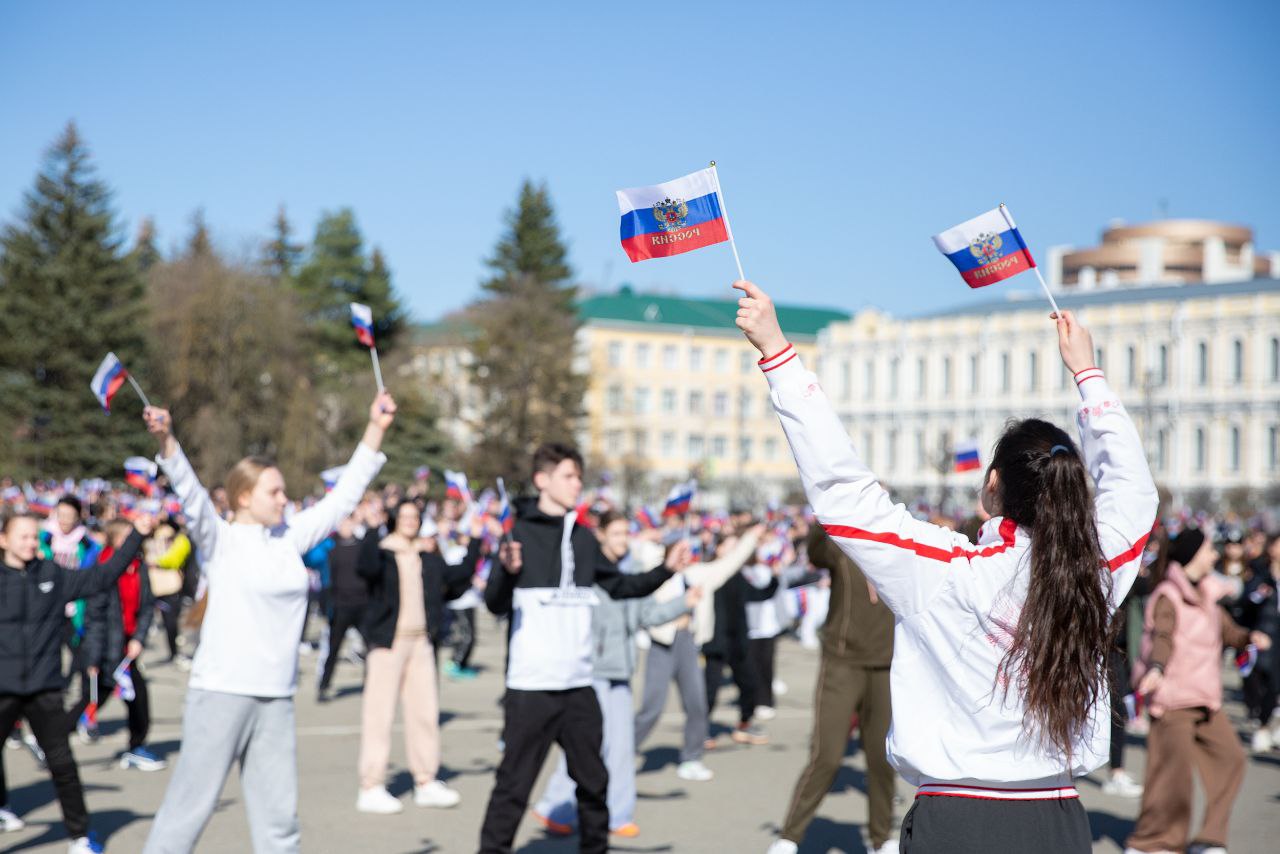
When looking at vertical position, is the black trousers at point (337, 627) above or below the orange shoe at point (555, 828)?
above

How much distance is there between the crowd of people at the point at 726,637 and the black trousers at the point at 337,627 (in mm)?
51

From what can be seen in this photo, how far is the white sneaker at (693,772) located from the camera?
1047 centimetres

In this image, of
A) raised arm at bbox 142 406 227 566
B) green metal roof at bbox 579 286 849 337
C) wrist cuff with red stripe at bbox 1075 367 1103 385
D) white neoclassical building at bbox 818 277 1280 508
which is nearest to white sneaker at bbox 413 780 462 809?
raised arm at bbox 142 406 227 566

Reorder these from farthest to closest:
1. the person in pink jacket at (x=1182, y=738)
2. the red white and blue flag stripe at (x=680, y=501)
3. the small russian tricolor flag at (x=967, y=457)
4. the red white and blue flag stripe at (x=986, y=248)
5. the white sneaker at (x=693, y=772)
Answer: the small russian tricolor flag at (x=967, y=457)
the red white and blue flag stripe at (x=680, y=501)
the white sneaker at (x=693, y=772)
the person in pink jacket at (x=1182, y=738)
the red white and blue flag stripe at (x=986, y=248)

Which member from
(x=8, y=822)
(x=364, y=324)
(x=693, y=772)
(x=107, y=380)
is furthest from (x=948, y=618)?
(x=693, y=772)

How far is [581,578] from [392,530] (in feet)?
12.0

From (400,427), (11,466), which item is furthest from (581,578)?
(400,427)

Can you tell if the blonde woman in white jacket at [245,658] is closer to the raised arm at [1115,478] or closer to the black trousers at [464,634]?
the raised arm at [1115,478]

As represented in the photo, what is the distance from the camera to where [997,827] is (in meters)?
3.35

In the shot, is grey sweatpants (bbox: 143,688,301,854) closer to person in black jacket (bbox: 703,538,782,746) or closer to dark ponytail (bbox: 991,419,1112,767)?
dark ponytail (bbox: 991,419,1112,767)

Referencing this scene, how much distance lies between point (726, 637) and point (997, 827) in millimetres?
9357

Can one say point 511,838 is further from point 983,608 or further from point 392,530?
point 392,530

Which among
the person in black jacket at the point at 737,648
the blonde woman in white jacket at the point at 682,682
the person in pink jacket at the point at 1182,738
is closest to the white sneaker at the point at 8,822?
the blonde woman in white jacket at the point at 682,682

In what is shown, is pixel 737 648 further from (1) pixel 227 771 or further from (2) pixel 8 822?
(1) pixel 227 771
